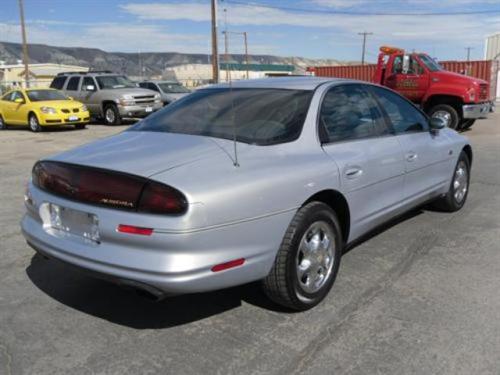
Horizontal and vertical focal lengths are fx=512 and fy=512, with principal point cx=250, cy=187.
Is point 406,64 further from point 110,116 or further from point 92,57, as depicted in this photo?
point 92,57

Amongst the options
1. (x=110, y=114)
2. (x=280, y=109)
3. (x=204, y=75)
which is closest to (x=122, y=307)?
(x=280, y=109)

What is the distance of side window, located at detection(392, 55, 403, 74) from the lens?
48.4ft

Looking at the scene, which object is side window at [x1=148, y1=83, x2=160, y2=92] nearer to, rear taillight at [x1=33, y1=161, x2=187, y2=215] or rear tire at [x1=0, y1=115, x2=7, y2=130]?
rear tire at [x1=0, y1=115, x2=7, y2=130]

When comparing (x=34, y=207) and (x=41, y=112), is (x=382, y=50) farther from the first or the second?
(x=34, y=207)

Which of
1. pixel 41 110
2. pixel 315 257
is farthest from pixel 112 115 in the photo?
pixel 315 257

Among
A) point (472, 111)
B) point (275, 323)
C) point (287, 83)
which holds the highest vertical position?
point (287, 83)

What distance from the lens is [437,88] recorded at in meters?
14.1

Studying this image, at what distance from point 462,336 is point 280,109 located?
6.24ft

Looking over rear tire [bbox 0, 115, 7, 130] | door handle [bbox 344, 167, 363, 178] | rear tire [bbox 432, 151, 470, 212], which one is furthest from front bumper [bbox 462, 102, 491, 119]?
rear tire [bbox 0, 115, 7, 130]

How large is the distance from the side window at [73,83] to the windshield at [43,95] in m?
2.07

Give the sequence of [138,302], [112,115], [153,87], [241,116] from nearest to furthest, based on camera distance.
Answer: [138,302], [241,116], [112,115], [153,87]

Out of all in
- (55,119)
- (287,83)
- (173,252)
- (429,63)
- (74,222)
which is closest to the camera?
(173,252)

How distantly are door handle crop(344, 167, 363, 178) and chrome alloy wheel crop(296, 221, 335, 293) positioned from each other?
0.43 m

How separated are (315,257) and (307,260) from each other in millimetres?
86
